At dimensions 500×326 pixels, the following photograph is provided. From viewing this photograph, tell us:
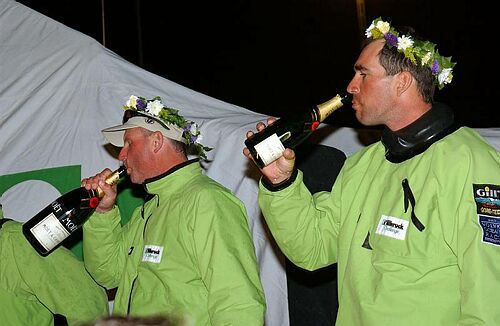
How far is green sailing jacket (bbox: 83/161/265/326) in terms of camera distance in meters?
3.29

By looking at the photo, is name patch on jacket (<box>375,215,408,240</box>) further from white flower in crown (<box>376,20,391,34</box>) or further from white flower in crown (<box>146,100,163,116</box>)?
white flower in crown (<box>146,100,163,116</box>)

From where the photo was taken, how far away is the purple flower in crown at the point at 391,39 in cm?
312

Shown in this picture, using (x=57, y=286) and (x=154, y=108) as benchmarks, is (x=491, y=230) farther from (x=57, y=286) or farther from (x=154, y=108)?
(x=57, y=286)

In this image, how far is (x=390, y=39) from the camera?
3.13 m

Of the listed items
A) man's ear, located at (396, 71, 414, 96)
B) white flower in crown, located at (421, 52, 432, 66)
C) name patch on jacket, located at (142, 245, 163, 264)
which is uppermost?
white flower in crown, located at (421, 52, 432, 66)

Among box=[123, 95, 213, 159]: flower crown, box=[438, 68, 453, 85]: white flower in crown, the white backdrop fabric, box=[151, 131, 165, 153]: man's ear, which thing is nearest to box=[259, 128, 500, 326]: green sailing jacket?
box=[438, 68, 453, 85]: white flower in crown

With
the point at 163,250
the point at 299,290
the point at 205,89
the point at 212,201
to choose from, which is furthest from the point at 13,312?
the point at 205,89

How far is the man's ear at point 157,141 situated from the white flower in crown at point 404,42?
1.41m

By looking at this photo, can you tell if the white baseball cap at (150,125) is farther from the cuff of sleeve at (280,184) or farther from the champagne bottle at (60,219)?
the cuff of sleeve at (280,184)

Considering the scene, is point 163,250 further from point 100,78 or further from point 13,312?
point 100,78

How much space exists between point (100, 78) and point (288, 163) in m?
2.18

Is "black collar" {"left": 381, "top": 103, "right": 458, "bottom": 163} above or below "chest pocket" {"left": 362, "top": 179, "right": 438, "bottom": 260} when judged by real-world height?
above

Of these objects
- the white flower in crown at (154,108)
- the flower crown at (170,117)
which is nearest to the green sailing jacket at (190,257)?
the flower crown at (170,117)

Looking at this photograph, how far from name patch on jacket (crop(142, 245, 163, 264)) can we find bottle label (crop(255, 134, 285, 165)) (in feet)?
2.78
